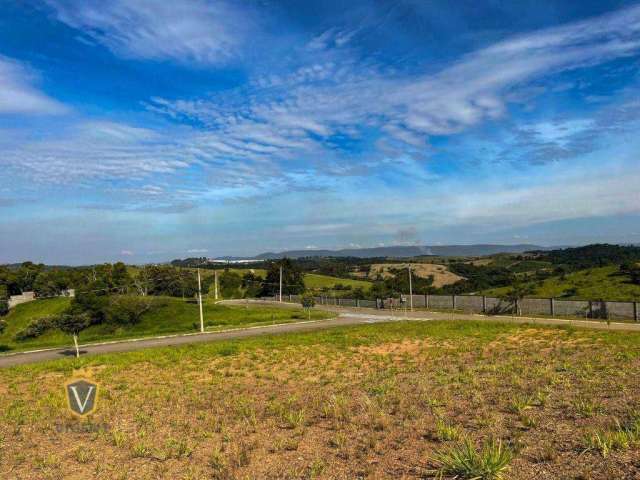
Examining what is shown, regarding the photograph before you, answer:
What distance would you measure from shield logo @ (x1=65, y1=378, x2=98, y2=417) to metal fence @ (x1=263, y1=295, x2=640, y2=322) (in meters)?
41.3

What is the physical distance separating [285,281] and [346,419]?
8606 centimetres

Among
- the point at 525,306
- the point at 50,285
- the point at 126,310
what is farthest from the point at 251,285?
the point at 525,306

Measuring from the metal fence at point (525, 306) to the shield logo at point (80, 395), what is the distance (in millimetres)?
41305

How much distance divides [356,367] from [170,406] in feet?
21.9

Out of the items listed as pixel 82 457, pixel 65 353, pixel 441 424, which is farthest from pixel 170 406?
pixel 65 353

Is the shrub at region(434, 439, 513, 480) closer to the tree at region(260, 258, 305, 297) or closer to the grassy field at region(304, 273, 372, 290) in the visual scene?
the tree at region(260, 258, 305, 297)

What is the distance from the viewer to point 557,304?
148 feet

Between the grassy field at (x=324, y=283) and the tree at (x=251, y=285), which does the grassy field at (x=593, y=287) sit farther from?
the tree at (x=251, y=285)

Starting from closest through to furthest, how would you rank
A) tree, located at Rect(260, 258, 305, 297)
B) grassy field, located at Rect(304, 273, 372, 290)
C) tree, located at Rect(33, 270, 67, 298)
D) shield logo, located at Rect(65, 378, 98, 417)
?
shield logo, located at Rect(65, 378, 98, 417) → tree, located at Rect(260, 258, 305, 297) → tree, located at Rect(33, 270, 67, 298) → grassy field, located at Rect(304, 273, 372, 290)

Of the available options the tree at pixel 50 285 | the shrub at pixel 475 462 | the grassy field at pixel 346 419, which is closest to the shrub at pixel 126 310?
the tree at pixel 50 285

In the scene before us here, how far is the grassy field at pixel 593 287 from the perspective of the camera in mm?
57094

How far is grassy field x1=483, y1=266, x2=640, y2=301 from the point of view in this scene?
57.1 metres

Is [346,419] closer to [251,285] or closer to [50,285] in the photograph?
[251,285]

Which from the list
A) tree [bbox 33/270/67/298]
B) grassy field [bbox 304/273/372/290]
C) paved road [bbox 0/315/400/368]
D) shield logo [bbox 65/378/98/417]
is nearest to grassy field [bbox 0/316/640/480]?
shield logo [bbox 65/378/98/417]
